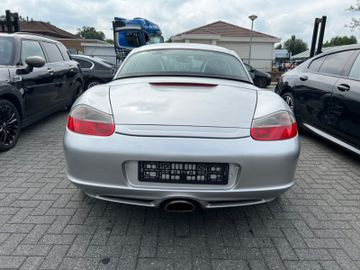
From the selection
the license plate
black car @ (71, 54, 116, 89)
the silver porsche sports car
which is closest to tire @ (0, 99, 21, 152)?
the silver porsche sports car

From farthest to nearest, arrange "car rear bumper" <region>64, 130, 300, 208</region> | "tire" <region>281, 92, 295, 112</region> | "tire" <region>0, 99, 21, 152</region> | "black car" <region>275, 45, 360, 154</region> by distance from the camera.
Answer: "tire" <region>281, 92, 295, 112</region> → "tire" <region>0, 99, 21, 152</region> → "black car" <region>275, 45, 360, 154</region> → "car rear bumper" <region>64, 130, 300, 208</region>

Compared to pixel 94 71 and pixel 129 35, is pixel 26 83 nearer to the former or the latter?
pixel 94 71

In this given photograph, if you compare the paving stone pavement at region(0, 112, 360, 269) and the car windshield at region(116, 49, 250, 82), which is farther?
the car windshield at region(116, 49, 250, 82)

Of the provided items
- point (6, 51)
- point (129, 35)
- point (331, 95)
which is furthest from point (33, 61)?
point (129, 35)

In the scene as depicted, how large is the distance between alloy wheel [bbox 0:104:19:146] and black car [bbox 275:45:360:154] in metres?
4.49

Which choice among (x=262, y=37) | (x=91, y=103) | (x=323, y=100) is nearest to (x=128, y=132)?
(x=91, y=103)

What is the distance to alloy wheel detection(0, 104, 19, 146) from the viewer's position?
13.1 feet

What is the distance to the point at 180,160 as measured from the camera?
1.90 metres

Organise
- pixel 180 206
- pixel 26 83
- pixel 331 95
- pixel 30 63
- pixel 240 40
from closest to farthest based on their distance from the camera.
Answer: pixel 180 206, pixel 331 95, pixel 30 63, pixel 26 83, pixel 240 40

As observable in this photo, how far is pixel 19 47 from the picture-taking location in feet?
15.0

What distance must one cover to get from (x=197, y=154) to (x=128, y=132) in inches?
19.5

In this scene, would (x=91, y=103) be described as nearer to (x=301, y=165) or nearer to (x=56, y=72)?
(x=301, y=165)

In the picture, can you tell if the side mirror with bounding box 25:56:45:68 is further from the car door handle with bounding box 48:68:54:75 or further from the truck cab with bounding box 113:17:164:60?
the truck cab with bounding box 113:17:164:60

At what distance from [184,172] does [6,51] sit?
3930mm
